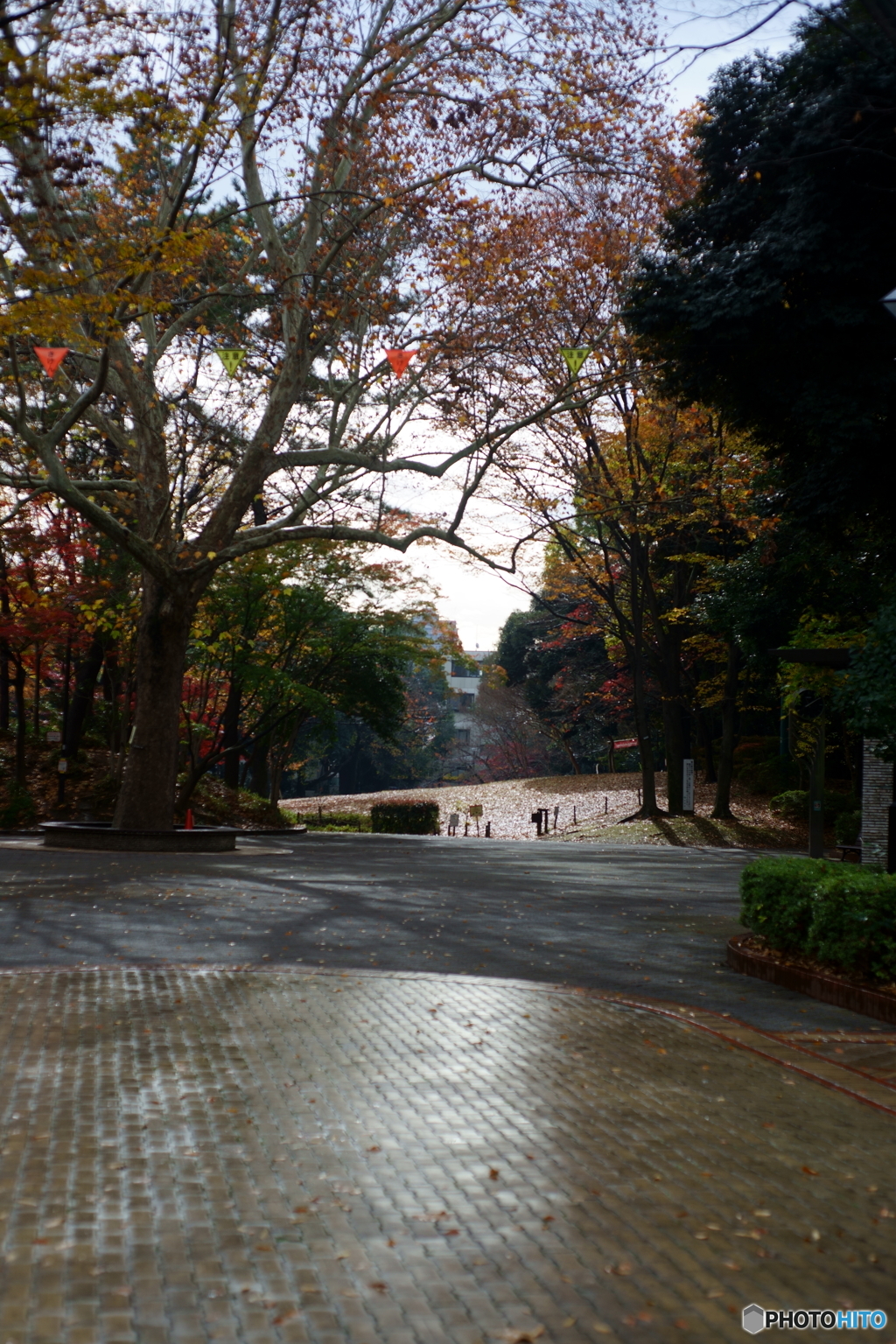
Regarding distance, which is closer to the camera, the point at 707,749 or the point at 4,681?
the point at 4,681

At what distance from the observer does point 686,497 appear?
81.2ft

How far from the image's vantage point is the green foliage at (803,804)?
31.4 metres

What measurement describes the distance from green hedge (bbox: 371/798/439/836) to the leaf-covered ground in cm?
231

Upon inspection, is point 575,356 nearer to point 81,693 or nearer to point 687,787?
point 81,693

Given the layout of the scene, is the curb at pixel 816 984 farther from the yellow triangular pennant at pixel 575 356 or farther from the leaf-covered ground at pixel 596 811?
the leaf-covered ground at pixel 596 811

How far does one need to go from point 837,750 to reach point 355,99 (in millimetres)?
25840

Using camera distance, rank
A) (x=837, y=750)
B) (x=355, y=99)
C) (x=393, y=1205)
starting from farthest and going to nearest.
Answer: (x=837, y=750)
(x=355, y=99)
(x=393, y=1205)

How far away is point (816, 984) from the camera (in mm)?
8328

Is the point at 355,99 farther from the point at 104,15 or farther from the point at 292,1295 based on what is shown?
the point at 292,1295

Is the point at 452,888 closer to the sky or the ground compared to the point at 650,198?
closer to the ground

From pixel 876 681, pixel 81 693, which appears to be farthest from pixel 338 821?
pixel 876 681

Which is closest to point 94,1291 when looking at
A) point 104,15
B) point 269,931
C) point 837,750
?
point 269,931

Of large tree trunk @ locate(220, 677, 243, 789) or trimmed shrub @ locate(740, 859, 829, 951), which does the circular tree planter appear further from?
trimmed shrub @ locate(740, 859, 829, 951)

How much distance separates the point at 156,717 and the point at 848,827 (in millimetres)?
16489
